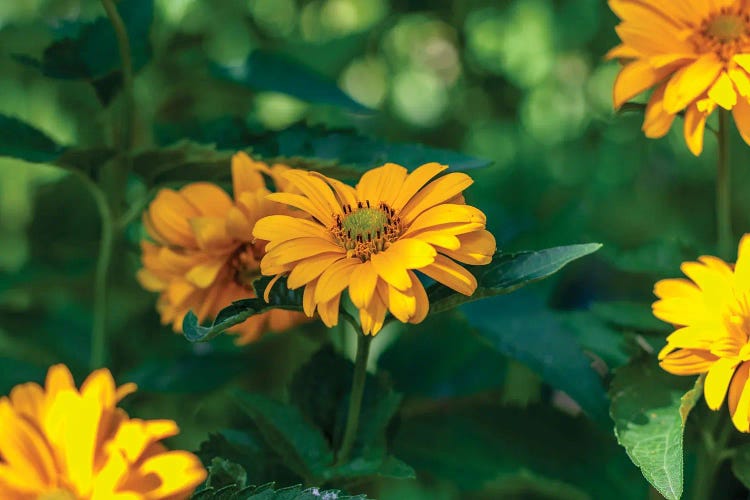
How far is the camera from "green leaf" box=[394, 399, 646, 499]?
2.67 feet

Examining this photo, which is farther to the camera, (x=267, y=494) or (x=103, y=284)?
(x=103, y=284)

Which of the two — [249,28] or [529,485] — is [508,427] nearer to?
[529,485]

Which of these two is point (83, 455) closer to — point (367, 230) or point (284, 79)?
point (367, 230)

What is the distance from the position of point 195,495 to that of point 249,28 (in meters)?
0.97

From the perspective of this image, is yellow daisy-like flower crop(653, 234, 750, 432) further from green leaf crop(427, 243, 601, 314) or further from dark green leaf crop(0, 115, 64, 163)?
dark green leaf crop(0, 115, 64, 163)

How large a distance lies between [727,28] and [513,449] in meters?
0.38

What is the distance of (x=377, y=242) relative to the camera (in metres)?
0.59

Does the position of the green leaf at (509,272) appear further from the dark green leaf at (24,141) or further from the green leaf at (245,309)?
the dark green leaf at (24,141)

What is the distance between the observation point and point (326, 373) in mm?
741

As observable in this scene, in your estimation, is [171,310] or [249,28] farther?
[249,28]

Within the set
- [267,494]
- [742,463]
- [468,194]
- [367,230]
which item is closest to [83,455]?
[267,494]

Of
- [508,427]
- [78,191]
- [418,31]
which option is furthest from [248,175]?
[418,31]

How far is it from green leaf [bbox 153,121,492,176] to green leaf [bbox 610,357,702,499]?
0.19 metres

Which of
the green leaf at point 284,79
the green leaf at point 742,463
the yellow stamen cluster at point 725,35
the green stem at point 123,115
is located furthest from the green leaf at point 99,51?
the green leaf at point 742,463
